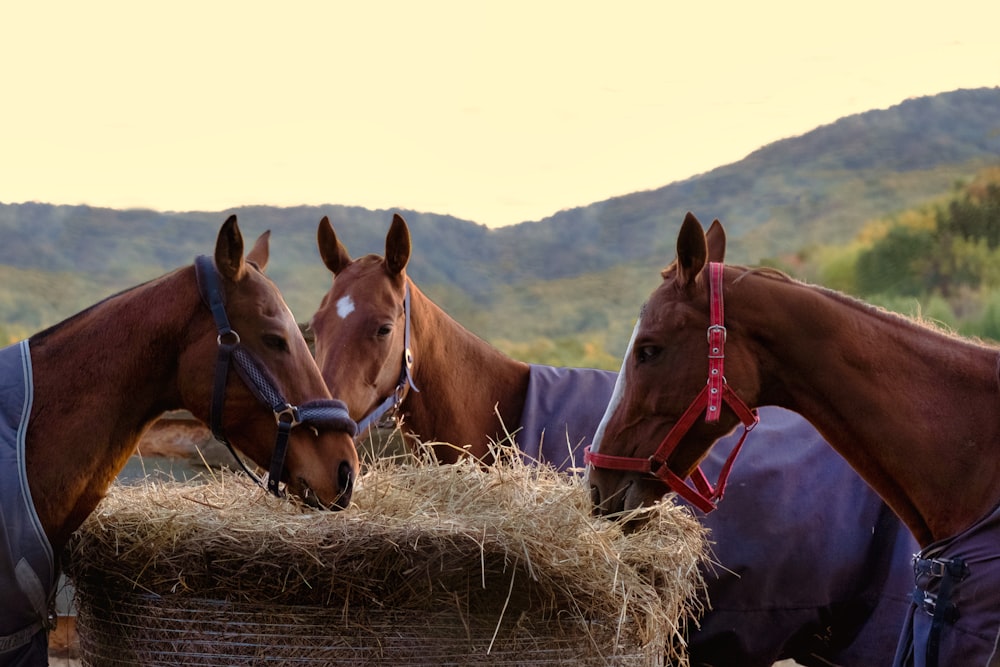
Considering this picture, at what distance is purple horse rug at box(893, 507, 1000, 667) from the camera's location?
7.18 ft

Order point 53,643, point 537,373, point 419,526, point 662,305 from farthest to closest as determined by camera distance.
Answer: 1. point 53,643
2. point 537,373
3. point 662,305
4. point 419,526

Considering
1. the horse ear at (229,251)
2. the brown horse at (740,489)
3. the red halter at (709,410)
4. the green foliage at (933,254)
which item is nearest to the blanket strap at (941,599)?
the red halter at (709,410)

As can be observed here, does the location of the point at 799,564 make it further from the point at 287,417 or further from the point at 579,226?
the point at 579,226

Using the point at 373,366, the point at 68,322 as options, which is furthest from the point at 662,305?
the point at 68,322

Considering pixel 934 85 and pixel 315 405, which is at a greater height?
pixel 934 85

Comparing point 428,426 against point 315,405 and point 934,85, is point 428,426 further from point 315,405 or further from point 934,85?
point 934,85

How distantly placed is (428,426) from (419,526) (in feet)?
4.73

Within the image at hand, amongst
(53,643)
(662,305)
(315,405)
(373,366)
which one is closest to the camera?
(315,405)

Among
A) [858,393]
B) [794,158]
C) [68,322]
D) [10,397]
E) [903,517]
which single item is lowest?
[903,517]

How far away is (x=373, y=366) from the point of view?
3.45m

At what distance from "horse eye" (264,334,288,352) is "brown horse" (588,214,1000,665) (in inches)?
35.0

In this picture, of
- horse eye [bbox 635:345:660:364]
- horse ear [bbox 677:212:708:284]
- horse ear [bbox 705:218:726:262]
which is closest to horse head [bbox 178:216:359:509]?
horse eye [bbox 635:345:660:364]

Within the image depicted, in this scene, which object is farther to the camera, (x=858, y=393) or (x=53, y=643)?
(x=53, y=643)

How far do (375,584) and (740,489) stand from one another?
1698mm
